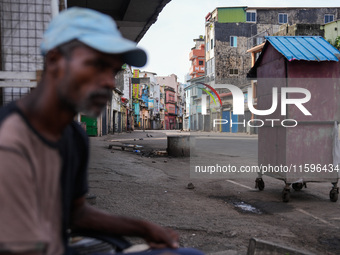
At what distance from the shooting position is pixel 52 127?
1.11 m

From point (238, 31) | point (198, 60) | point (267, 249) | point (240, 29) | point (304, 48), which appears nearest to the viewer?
point (267, 249)

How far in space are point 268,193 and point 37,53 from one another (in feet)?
15.9

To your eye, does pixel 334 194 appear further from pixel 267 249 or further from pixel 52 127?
pixel 52 127

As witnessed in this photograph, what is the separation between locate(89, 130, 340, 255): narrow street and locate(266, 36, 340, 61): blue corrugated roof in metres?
2.37

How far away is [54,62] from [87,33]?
14cm

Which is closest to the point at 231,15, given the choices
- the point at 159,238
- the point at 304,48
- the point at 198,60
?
the point at 198,60

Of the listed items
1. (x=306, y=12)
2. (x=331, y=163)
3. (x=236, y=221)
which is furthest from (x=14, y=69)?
(x=306, y=12)

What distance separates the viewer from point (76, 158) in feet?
4.27

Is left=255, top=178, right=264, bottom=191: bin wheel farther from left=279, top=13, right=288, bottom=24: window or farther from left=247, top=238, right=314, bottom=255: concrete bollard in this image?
left=279, top=13, right=288, bottom=24: window

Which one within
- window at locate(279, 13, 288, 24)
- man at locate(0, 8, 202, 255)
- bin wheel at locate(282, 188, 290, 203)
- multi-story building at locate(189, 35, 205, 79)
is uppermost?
window at locate(279, 13, 288, 24)

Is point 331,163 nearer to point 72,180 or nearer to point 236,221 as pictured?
point 236,221

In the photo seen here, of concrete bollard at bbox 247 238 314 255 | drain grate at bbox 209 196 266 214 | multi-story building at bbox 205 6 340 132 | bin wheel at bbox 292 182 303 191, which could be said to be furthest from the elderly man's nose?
multi-story building at bbox 205 6 340 132

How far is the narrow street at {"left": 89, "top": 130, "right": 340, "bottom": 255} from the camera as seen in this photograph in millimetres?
4051

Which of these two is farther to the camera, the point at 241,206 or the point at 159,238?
the point at 241,206
